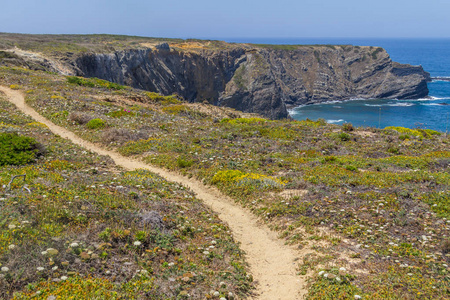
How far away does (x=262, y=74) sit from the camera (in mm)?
123500

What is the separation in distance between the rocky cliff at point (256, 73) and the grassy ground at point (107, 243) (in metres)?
57.8

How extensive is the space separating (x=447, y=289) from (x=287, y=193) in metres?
7.41

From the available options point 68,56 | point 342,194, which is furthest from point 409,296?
point 68,56

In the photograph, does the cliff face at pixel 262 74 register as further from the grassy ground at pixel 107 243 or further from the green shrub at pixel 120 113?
the grassy ground at pixel 107 243

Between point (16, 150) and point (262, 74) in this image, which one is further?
point (262, 74)

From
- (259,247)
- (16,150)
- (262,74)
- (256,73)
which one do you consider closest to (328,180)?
(259,247)

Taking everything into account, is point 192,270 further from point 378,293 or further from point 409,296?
point 409,296

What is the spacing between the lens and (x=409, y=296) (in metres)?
7.55

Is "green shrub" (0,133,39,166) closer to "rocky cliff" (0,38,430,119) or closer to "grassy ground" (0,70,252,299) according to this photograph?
"grassy ground" (0,70,252,299)

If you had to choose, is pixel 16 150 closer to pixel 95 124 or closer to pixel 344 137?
pixel 95 124

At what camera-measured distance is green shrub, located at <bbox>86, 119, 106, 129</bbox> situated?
25.4 metres

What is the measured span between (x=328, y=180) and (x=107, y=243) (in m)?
10.6

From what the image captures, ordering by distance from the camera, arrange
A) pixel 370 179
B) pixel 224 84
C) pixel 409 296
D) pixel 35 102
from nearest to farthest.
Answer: pixel 409 296 < pixel 370 179 < pixel 35 102 < pixel 224 84

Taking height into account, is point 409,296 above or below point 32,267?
below
